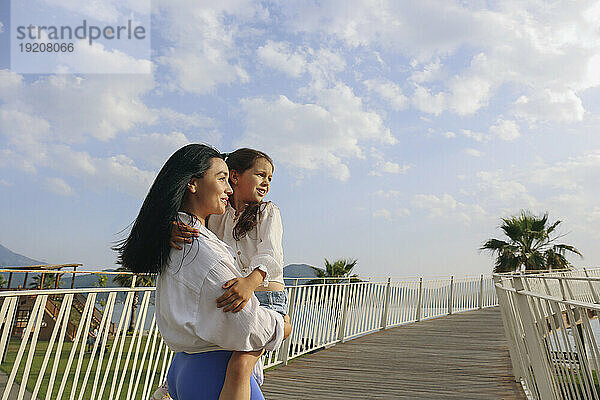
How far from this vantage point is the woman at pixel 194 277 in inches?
49.3

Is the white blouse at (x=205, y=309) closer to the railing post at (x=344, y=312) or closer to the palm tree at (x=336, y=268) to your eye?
the railing post at (x=344, y=312)

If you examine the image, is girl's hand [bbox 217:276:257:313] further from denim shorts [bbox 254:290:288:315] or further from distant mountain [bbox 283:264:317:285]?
distant mountain [bbox 283:264:317:285]

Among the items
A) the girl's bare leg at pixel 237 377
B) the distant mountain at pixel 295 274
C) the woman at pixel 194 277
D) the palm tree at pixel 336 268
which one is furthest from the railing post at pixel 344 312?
the palm tree at pixel 336 268

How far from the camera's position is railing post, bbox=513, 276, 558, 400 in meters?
3.32

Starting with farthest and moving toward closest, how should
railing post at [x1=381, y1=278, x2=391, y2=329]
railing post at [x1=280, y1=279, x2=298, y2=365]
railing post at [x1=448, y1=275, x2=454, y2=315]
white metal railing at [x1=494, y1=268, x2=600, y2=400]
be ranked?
railing post at [x1=448, y1=275, x2=454, y2=315] → railing post at [x1=381, y1=278, x2=391, y2=329] → railing post at [x1=280, y1=279, x2=298, y2=365] → white metal railing at [x1=494, y1=268, x2=600, y2=400]

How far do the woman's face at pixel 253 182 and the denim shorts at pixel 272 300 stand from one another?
35 cm

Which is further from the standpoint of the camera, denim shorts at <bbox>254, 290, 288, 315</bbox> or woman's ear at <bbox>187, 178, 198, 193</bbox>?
denim shorts at <bbox>254, 290, 288, 315</bbox>

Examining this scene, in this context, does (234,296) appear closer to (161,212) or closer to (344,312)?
(161,212)

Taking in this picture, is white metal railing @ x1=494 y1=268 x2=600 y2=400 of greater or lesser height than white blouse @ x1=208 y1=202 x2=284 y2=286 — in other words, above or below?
below

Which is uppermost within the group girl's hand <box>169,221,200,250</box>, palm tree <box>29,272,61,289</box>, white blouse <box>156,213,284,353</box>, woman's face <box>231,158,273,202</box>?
palm tree <box>29,272,61,289</box>

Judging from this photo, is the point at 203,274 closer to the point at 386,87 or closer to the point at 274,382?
the point at 274,382

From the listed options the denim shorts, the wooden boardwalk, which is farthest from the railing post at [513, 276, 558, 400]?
the denim shorts

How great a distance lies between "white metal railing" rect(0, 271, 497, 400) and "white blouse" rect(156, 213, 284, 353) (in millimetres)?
743

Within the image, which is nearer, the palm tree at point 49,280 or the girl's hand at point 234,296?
the girl's hand at point 234,296
